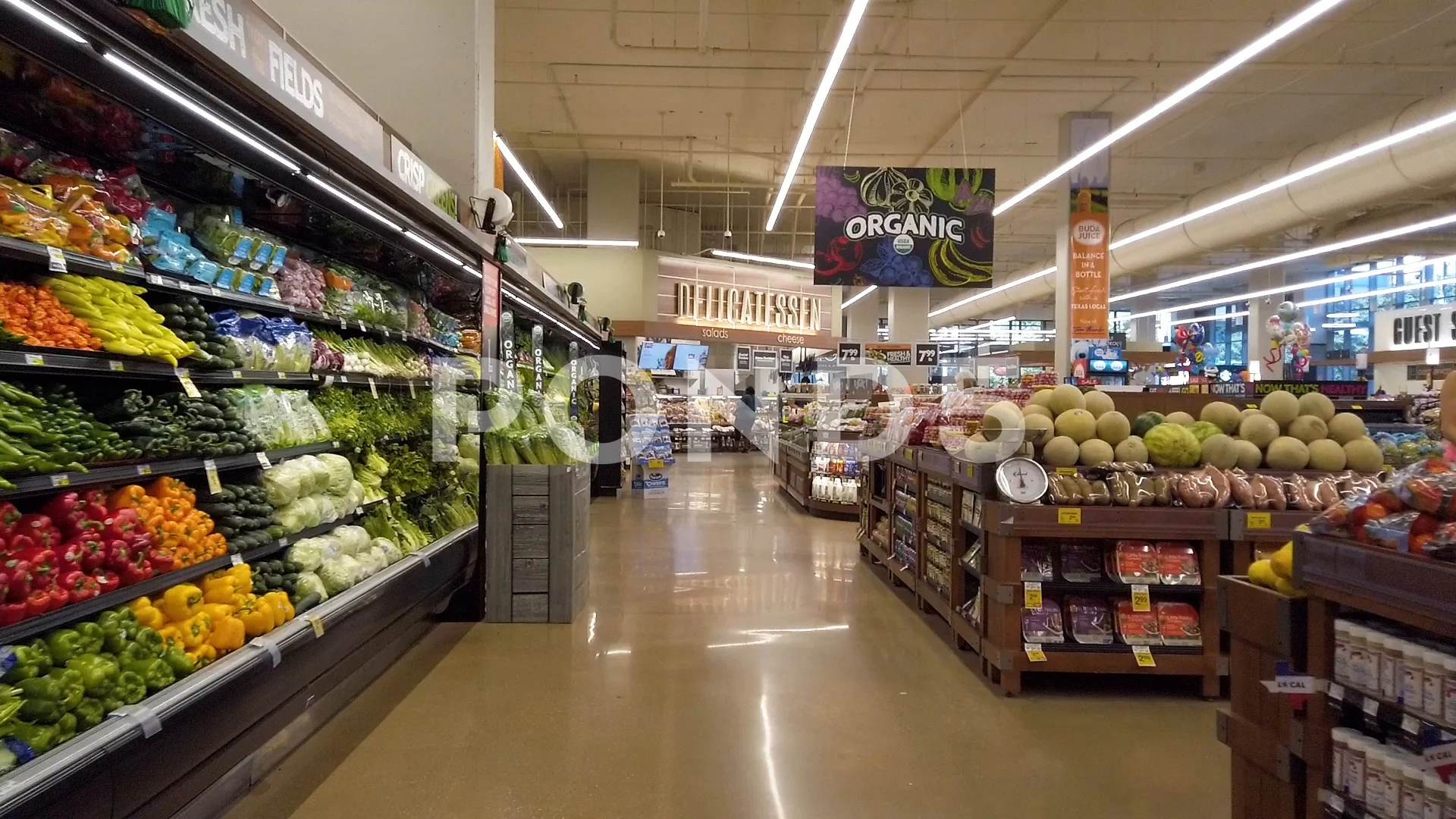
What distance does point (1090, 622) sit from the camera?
13.0 feet

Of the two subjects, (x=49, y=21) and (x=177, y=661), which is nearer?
(x=49, y=21)

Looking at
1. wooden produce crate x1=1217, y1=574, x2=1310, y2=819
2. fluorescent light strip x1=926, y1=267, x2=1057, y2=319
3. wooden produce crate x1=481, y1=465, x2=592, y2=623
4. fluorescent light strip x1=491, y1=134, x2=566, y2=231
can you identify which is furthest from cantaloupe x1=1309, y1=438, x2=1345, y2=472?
fluorescent light strip x1=926, y1=267, x2=1057, y2=319

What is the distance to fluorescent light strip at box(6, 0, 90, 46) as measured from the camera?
178 centimetres

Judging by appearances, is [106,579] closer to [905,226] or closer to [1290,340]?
[905,226]

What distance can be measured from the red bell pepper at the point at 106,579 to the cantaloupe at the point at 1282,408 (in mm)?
5320

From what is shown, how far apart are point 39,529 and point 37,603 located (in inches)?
8.7

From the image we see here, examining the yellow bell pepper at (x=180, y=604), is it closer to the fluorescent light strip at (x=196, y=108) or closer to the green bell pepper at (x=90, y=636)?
the green bell pepper at (x=90, y=636)

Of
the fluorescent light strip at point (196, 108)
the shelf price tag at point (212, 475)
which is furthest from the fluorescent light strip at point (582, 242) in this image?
the shelf price tag at point (212, 475)

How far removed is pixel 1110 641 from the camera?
395 cm

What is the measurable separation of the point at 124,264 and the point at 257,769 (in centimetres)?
192

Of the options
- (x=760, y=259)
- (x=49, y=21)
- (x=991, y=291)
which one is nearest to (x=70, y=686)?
(x=49, y=21)

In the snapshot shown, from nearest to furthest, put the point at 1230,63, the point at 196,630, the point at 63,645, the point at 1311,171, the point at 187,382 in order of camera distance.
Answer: the point at 63,645 < the point at 196,630 < the point at 187,382 < the point at 1230,63 < the point at 1311,171

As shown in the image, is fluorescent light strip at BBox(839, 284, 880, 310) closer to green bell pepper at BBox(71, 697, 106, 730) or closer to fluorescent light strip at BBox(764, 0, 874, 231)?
fluorescent light strip at BBox(764, 0, 874, 231)

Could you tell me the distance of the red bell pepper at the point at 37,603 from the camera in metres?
2.00
